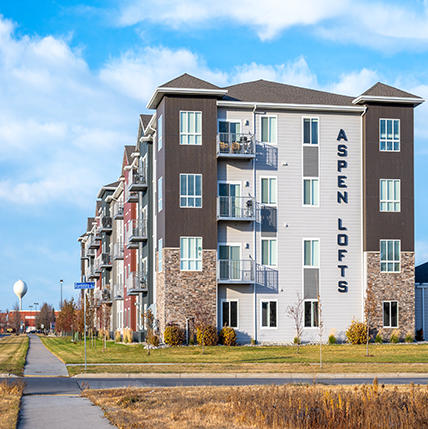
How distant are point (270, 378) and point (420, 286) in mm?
25283

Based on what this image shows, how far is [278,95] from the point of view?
43.8 m

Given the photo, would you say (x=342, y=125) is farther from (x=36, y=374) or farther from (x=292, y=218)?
(x=36, y=374)

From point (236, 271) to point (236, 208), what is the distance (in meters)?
3.85

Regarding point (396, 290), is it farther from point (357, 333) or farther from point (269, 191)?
point (269, 191)

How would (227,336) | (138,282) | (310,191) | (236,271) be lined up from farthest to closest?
(138,282)
(310,191)
(236,271)
(227,336)

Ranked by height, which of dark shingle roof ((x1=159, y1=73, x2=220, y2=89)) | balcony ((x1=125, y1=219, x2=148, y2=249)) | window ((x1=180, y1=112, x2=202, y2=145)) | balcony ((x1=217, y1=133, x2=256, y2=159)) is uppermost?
dark shingle roof ((x1=159, y1=73, x2=220, y2=89))

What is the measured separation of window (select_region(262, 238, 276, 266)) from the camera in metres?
41.4

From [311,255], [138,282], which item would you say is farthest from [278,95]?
[138,282]

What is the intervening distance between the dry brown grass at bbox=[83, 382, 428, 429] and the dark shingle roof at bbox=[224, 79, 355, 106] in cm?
3051

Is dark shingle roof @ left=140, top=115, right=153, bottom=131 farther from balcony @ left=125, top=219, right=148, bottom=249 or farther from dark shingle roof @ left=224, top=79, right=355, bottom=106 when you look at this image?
dark shingle roof @ left=224, top=79, right=355, bottom=106

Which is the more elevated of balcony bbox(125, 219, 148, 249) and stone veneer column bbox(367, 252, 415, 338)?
balcony bbox(125, 219, 148, 249)

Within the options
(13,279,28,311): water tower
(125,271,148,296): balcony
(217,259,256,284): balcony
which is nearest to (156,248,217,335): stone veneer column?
(217,259,256,284): balcony

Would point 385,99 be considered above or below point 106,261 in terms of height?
above

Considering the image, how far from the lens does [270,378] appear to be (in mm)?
22547
